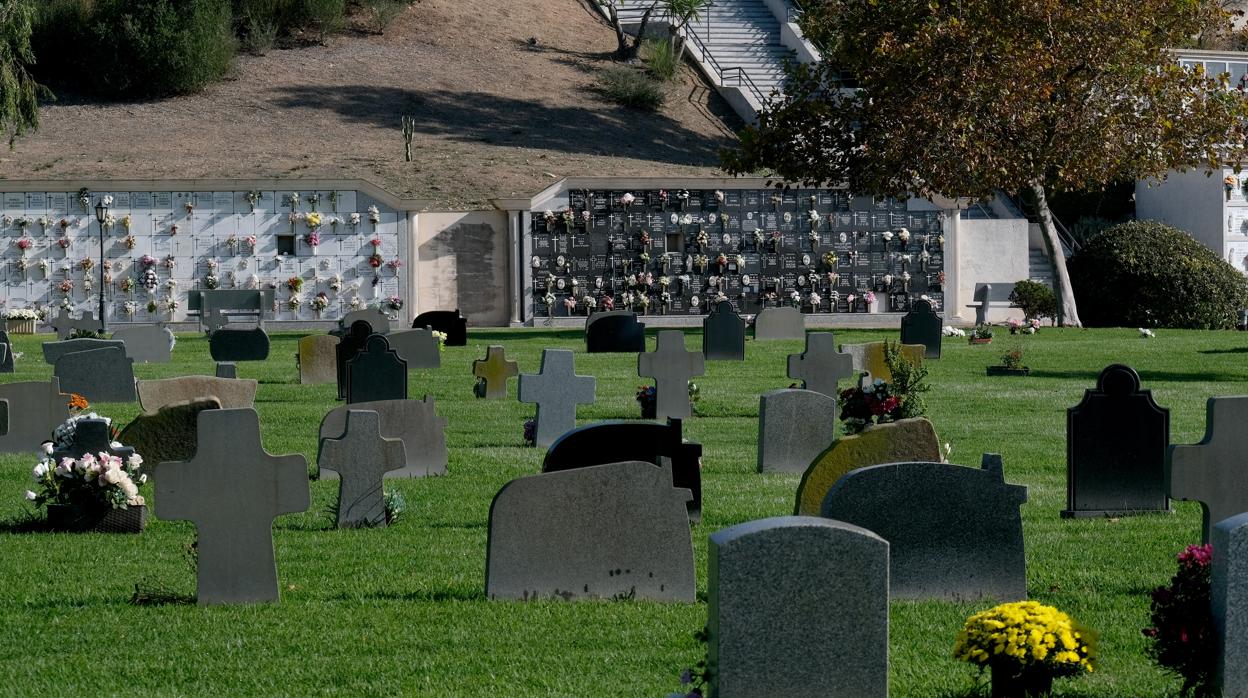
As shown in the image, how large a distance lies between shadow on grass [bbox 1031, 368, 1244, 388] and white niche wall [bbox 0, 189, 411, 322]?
18387mm

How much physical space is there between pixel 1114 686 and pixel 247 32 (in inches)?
2162

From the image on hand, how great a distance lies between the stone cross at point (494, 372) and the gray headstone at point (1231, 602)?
49.1 feet

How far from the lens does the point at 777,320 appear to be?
31125 mm

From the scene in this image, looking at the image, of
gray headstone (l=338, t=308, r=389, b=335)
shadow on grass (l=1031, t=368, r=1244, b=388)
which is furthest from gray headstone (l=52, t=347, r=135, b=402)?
shadow on grass (l=1031, t=368, r=1244, b=388)

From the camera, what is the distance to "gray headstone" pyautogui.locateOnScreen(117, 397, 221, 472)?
44.1 ft

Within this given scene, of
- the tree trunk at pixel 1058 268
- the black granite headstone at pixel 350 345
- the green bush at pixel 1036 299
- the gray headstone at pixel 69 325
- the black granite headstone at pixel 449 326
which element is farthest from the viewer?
the green bush at pixel 1036 299

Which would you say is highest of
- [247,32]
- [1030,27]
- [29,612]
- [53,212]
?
[247,32]

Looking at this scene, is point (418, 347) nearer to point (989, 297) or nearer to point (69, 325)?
point (69, 325)

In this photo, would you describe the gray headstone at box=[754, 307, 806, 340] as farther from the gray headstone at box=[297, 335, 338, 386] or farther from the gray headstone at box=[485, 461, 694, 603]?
the gray headstone at box=[485, 461, 694, 603]

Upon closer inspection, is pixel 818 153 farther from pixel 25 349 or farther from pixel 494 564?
pixel 494 564

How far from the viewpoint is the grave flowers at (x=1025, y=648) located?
656 centimetres

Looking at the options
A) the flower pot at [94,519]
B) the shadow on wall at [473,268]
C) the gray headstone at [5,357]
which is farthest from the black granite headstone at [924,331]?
the flower pot at [94,519]

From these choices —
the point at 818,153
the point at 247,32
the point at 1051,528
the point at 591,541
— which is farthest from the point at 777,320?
the point at 247,32

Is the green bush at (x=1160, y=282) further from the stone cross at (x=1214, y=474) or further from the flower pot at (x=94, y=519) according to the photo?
the flower pot at (x=94, y=519)
